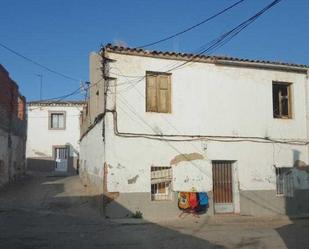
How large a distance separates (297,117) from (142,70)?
7.30 meters

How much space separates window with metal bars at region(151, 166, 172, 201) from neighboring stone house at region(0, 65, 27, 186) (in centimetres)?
1045

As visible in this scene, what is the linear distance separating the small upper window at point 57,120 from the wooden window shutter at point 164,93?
23424 mm

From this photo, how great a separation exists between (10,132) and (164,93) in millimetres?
12360

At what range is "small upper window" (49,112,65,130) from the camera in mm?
39359

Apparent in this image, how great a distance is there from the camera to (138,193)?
54.0 feet

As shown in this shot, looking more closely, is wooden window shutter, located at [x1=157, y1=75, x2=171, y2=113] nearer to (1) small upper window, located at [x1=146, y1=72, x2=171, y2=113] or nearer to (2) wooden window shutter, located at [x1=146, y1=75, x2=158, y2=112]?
(1) small upper window, located at [x1=146, y1=72, x2=171, y2=113]

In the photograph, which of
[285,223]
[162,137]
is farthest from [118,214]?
[285,223]

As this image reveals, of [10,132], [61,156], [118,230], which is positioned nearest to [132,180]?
[118,230]

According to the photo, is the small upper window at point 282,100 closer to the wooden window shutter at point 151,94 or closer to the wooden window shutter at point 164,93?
the wooden window shutter at point 164,93

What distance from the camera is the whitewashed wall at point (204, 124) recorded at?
54.5 ft

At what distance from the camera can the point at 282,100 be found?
19922 mm

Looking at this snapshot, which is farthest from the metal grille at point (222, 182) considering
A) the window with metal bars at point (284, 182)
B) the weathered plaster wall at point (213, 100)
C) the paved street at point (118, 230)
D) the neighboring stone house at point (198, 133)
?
the window with metal bars at point (284, 182)

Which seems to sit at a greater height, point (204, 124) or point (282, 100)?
point (282, 100)

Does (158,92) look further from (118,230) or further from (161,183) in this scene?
(118,230)
